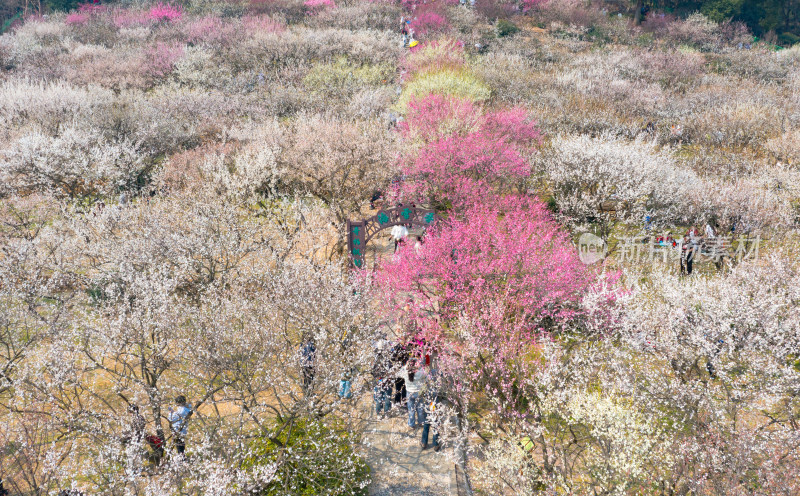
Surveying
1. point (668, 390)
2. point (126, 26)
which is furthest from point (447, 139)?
point (126, 26)

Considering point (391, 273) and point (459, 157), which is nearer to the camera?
point (391, 273)

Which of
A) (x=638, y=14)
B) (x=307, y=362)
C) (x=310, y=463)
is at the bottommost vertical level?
(x=310, y=463)

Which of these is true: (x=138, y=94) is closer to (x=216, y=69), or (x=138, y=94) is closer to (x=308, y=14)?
(x=216, y=69)

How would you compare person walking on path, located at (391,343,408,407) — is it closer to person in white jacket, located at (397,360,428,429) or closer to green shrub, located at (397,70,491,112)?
person in white jacket, located at (397,360,428,429)

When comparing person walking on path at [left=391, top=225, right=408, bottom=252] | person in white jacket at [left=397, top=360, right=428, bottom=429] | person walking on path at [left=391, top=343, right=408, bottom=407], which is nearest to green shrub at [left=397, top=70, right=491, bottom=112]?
person walking on path at [left=391, top=225, right=408, bottom=252]

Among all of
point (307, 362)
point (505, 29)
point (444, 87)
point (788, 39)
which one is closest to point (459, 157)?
point (444, 87)

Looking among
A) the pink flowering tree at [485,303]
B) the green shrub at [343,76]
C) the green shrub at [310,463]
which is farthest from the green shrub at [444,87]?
the green shrub at [310,463]

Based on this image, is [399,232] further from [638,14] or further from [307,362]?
[638,14]
